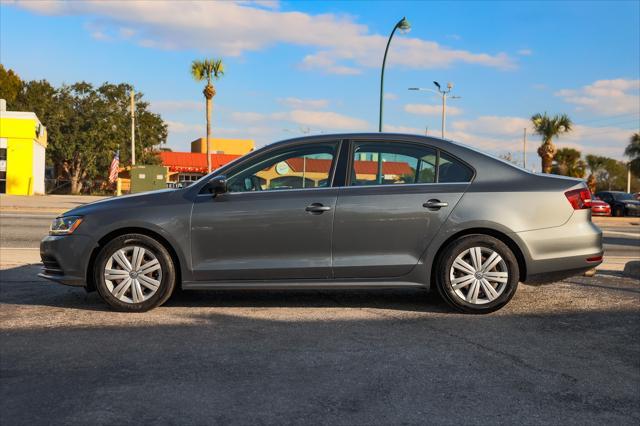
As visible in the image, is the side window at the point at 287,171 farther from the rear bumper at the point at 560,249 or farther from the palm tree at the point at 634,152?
the palm tree at the point at 634,152

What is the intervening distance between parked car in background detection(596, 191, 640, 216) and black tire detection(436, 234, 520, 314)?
113 ft

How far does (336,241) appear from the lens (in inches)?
224

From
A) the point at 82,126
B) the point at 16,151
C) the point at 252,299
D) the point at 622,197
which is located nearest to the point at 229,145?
the point at 82,126

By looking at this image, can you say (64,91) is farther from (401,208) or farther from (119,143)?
(401,208)

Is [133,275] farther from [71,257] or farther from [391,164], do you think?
[391,164]

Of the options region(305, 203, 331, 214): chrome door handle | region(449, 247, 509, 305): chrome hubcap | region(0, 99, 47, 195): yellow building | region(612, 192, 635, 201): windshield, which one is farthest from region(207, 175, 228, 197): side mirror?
region(0, 99, 47, 195): yellow building

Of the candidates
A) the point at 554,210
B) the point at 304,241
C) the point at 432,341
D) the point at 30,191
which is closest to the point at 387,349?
the point at 432,341

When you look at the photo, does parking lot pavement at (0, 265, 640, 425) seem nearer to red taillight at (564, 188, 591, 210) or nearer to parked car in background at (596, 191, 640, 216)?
red taillight at (564, 188, 591, 210)

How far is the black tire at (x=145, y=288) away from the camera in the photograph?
18.6ft

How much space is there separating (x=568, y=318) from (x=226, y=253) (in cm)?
298

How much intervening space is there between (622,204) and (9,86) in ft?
179

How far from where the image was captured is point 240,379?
151 inches

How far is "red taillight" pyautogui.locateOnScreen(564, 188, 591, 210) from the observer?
5.82 metres

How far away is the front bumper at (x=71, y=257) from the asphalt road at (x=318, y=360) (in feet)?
0.98
